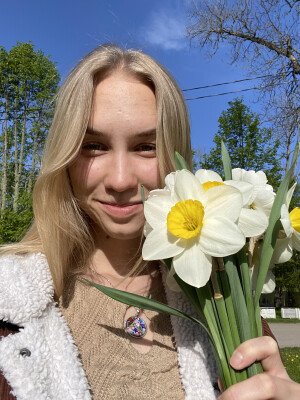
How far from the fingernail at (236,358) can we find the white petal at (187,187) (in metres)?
0.34

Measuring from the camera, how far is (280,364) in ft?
3.11

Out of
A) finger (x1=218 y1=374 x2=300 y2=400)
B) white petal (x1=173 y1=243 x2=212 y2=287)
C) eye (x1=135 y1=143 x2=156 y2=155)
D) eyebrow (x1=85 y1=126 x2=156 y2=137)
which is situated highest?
eyebrow (x1=85 y1=126 x2=156 y2=137)

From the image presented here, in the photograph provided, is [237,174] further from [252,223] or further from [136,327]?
[136,327]

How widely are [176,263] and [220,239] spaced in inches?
4.4

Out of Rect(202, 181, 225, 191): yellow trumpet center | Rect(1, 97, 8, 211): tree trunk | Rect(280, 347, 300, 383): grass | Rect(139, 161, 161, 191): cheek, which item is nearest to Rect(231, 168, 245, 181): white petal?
Rect(202, 181, 225, 191): yellow trumpet center

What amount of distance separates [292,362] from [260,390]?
6.09 metres

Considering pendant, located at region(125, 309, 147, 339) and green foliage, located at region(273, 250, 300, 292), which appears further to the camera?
green foliage, located at region(273, 250, 300, 292)

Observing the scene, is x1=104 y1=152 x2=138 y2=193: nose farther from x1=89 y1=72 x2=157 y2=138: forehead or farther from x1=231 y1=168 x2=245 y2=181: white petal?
x1=231 y1=168 x2=245 y2=181: white petal

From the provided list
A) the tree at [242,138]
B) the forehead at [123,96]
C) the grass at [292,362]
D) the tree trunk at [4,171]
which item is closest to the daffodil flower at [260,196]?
the forehead at [123,96]

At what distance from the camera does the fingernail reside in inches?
35.4

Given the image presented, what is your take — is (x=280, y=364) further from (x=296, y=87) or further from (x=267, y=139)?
(x=267, y=139)

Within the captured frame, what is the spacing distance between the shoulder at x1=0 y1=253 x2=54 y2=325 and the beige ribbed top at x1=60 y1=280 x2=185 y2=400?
14 cm

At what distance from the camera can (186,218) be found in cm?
91

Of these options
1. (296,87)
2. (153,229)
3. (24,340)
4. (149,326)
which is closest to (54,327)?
(24,340)
